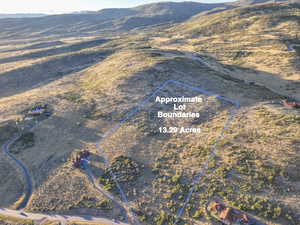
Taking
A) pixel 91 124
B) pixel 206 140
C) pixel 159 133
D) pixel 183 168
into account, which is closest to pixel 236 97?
pixel 206 140

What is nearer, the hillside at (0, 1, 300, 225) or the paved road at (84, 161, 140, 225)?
the paved road at (84, 161, 140, 225)

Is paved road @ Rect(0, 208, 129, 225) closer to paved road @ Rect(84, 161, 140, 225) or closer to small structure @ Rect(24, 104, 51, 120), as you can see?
paved road @ Rect(84, 161, 140, 225)

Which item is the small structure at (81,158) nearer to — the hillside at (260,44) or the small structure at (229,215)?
the small structure at (229,215)

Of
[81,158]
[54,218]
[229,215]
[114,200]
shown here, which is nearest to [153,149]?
[114,200]

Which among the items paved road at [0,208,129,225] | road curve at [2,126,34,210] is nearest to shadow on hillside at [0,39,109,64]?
road curve at [2,126,34,210]

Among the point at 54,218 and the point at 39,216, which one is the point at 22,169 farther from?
the point at 54,218

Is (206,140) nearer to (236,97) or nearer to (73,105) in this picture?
(236,97)

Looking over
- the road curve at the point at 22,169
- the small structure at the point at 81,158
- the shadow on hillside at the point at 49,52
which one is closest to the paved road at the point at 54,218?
the road curve at the point at 22,169

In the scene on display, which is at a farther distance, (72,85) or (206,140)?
(72,85)
